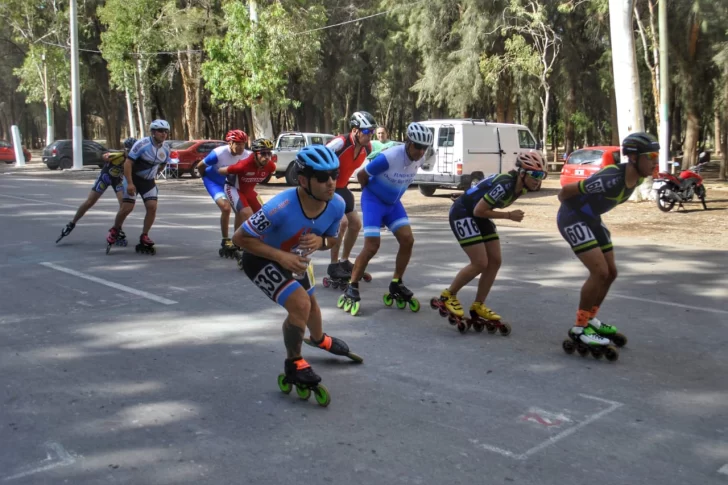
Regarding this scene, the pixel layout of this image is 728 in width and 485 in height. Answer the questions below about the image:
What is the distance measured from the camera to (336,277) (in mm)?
8719

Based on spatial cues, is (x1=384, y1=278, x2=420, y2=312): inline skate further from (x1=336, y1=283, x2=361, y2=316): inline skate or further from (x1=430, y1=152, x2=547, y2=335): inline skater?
(x1=430, y1=152, x2=547, y2=335): inline skater

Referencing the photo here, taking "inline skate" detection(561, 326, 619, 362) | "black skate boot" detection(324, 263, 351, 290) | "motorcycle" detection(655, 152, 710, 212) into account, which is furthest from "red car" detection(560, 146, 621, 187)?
"inline skate" detection(561, 326, 619, 362)

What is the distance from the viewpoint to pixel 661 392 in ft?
17.3

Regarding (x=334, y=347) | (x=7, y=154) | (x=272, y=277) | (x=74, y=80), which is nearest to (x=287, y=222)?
(x=272, y=277)

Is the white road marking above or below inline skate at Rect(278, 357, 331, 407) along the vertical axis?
below

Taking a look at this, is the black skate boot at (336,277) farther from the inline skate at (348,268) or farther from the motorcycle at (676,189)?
the motorcycle at (676,189)

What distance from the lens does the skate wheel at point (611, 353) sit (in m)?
5.96

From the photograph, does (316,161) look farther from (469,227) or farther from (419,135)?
(419,135)

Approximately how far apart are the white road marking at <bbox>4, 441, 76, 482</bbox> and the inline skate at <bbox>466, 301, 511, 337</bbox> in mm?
3787

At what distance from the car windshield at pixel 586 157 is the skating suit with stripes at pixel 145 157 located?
14.6 metres

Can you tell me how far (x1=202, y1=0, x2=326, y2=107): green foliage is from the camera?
92.2 feet

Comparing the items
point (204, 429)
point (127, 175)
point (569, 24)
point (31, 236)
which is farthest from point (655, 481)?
point (569, 24)

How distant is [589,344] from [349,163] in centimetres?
368

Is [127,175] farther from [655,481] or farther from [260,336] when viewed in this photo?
[655,481]
